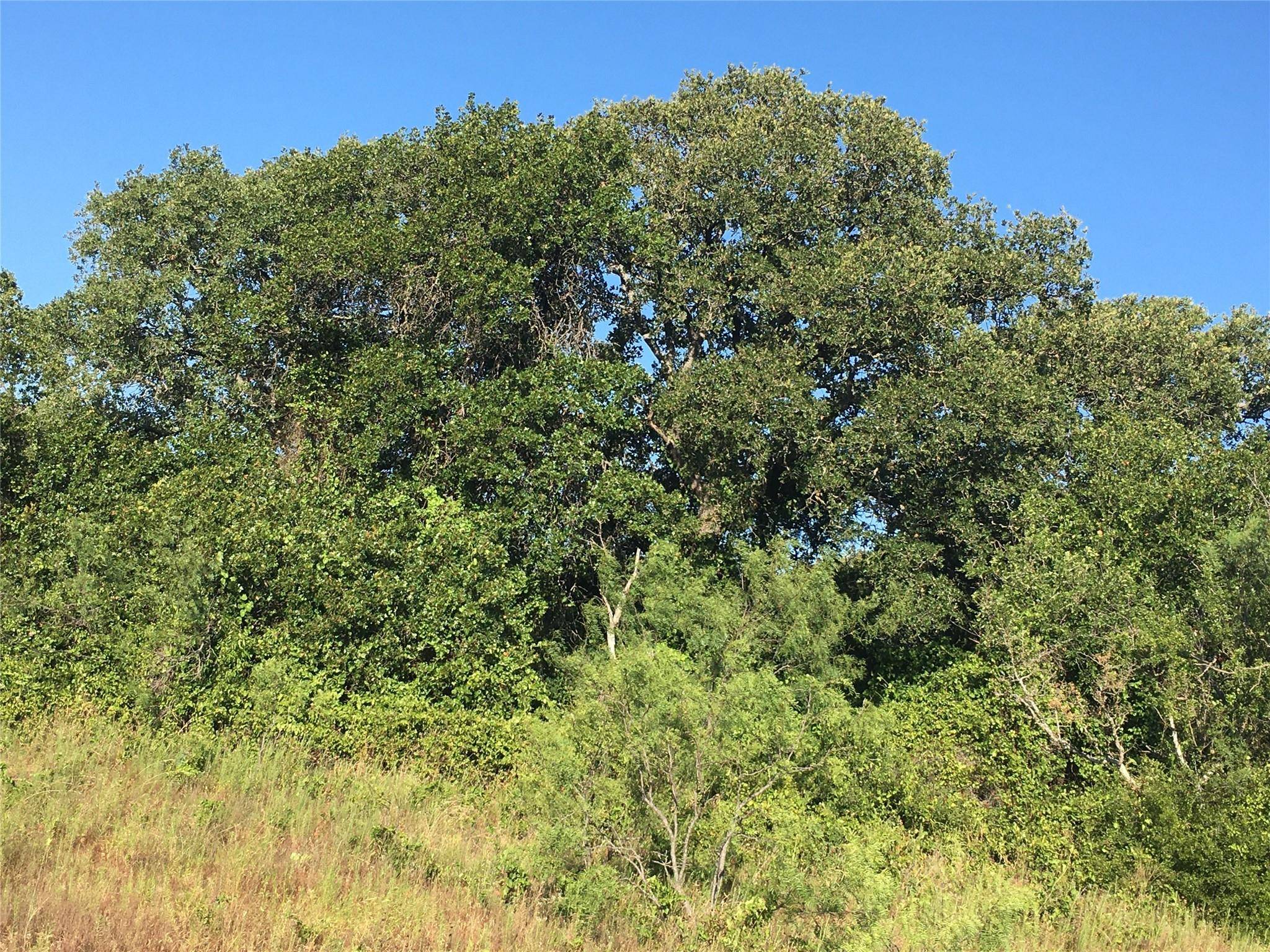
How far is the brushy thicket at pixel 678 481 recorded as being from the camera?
12.7 metres

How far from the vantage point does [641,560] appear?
18750mm

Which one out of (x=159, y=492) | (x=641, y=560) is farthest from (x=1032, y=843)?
(x=159, y=492)

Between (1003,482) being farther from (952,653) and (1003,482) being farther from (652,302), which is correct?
(652,302)

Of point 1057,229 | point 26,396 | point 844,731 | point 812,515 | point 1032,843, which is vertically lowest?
point 1032,843

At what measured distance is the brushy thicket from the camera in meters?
12.7

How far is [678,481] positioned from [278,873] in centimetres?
1458

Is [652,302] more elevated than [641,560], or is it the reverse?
[652,302]

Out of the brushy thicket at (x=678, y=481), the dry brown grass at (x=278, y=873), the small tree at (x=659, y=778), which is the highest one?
the brushy thicket at (x=678, y=481)

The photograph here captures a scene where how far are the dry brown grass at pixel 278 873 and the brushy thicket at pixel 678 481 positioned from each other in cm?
116

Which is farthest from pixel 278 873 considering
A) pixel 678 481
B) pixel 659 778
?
pixel 678 481

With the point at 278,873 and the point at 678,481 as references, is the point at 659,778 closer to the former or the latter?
the point at 278,873

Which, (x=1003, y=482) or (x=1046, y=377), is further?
(x=1046, y=377)

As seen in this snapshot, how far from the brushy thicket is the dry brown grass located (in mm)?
1156

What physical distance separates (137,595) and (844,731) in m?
11.7
